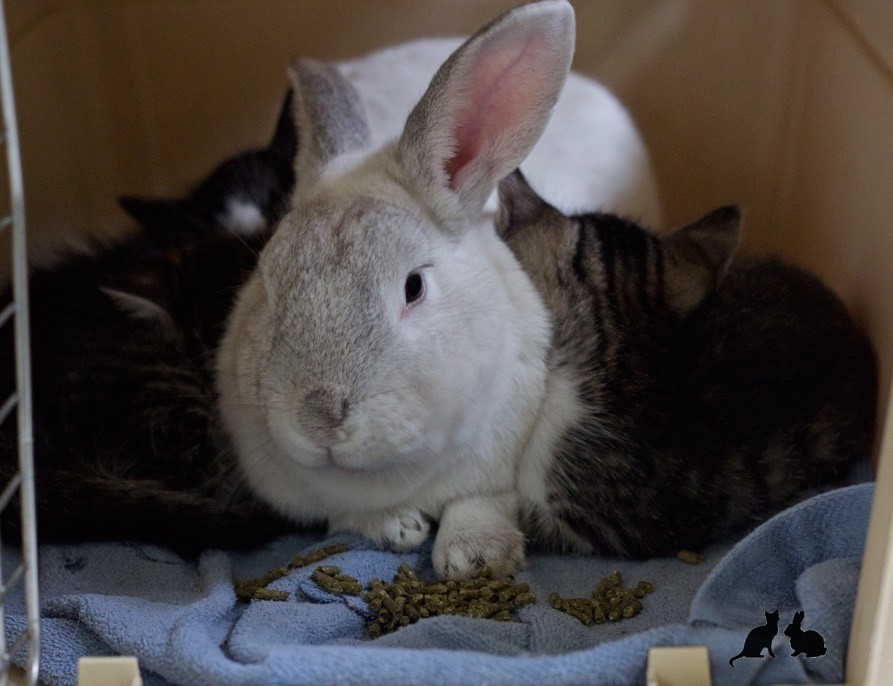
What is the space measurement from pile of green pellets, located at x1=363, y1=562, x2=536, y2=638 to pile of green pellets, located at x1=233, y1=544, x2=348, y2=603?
95mm

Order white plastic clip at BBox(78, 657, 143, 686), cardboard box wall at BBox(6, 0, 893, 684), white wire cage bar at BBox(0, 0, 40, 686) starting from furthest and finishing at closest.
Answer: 1. cardboard box wall at BBox(6, 0, 893, 684)
2. white plastic clip at BBox(78, 657, 143, 686)
3. white wire cage bar at BBox(0, 0, 40, 686)

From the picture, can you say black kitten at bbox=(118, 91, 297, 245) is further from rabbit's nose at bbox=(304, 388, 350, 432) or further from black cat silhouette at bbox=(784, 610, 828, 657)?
black cat silhouette at bbox=(784, 610, 828, 657)

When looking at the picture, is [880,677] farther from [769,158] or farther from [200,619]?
[769,158]

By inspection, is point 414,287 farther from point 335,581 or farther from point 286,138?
point 286,138

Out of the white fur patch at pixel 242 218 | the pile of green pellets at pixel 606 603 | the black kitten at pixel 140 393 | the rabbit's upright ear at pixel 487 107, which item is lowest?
the pile of green pellets at pixel 606 603

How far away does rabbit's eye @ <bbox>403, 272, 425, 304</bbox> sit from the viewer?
1.26 metres

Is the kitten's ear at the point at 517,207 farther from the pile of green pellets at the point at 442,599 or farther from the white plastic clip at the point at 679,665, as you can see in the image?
the white plastic clip at the point at 679,665

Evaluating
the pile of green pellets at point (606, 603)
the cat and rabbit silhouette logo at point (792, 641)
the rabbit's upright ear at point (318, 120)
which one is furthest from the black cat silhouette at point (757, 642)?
the rabbit's upright ear at point (318, 120)

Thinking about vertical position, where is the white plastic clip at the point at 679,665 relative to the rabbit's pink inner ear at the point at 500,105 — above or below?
below

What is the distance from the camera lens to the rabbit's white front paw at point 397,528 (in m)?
1.41

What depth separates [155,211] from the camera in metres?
1.84

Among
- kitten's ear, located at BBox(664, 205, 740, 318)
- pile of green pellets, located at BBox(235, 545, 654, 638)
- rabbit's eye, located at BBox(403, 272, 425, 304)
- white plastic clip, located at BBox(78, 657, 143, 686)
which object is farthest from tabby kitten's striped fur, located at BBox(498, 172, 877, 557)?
white plastic clip, located at BBox(78, 657, 143, 686)

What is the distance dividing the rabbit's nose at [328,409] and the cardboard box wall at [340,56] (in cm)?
105

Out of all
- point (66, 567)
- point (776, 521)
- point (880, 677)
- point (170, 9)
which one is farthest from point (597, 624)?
point (170, 9)
